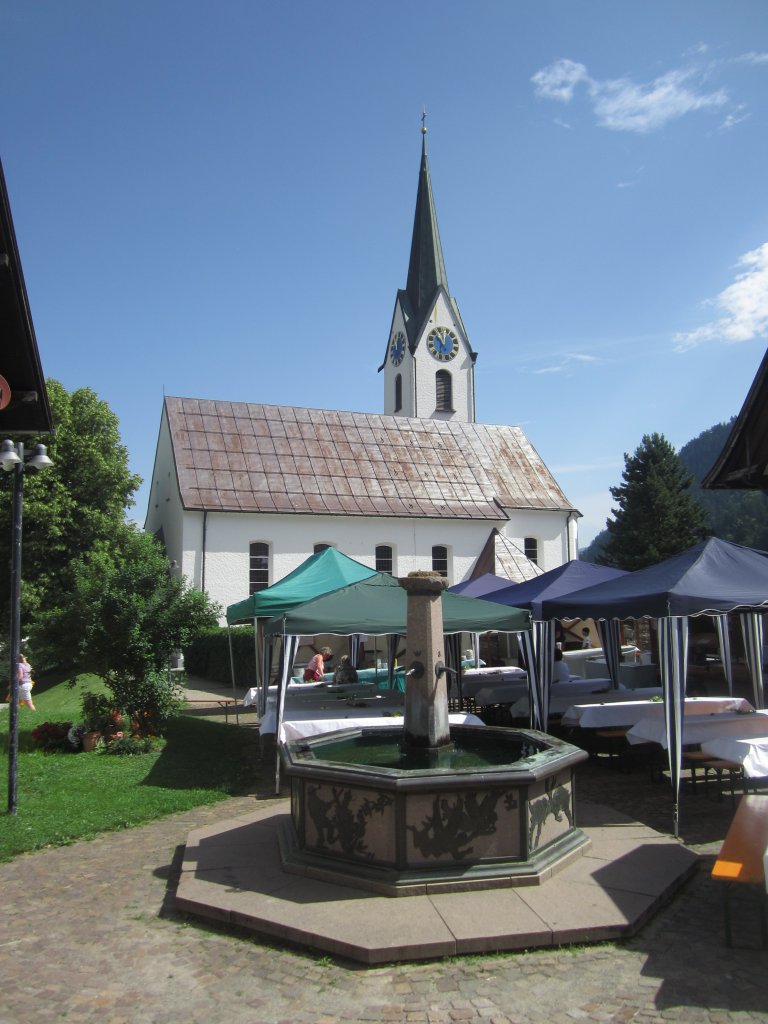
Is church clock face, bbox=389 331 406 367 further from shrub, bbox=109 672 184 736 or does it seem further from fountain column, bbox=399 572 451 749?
fountain column, bbox=399 572 451 749

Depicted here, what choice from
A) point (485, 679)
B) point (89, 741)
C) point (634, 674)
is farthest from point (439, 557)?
point (89, 741)

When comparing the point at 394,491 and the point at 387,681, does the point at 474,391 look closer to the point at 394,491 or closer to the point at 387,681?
the point at 394,491

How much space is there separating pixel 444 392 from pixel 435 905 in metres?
42.7

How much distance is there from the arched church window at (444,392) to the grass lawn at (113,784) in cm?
3400

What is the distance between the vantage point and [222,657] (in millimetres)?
25906

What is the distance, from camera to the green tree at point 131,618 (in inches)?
525

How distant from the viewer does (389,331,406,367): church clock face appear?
158ft

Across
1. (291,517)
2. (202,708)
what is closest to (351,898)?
(202,708)

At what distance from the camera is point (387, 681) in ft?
55.3

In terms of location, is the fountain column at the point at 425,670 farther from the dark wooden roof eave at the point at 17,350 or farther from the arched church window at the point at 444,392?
the arched church window at the point at 444,392

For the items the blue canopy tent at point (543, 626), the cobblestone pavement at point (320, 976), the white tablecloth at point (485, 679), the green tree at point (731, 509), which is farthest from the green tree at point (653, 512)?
the cobblestone pavement at point (320, 976)

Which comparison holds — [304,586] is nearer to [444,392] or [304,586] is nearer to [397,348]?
[444,392]

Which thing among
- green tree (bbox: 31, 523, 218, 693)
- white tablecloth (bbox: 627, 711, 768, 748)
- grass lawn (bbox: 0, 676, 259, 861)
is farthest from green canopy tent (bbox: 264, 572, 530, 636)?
green tree (bbox: 31, 523, 218, 693)

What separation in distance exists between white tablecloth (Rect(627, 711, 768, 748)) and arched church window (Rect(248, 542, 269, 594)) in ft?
73.9
